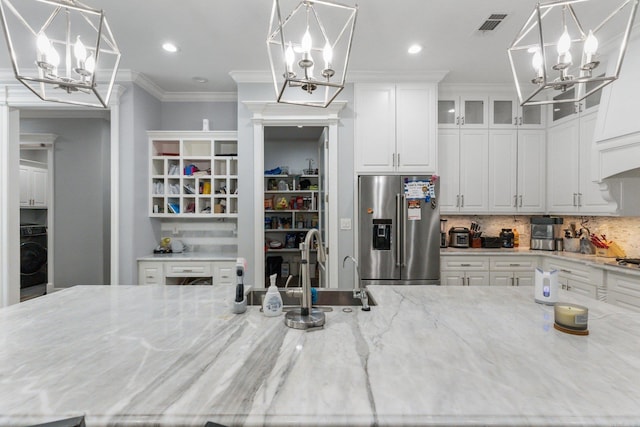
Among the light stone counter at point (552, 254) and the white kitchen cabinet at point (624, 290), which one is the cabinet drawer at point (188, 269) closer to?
the light stone counter at point (552, 254)

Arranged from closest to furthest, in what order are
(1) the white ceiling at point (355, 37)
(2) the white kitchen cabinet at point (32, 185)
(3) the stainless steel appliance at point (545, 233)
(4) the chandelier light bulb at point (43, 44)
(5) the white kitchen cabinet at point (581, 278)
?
1. (4) the chandelier light bulb at point (43, 44)
2. (1) the white ceiling at point (355, 37)
3. (5) the white kitchen cabinet at point (581, 278)
4. (3) the stainless steel appliance at point (545, 233)
5. (2) the white kitchen cabinet at point (32, 185)

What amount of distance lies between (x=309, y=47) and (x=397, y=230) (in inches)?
94.1

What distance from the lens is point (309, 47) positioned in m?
1.31

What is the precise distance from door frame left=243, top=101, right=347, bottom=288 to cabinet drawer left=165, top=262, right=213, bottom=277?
1.97ft

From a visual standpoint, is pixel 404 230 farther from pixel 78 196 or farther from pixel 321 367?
pixel 78 196

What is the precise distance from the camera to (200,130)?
4102 millimetres

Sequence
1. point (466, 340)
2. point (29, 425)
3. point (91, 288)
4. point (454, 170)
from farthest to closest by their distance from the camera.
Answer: point (454, 170)
point (91, 288)
point (466, 340)
point (29, 425)

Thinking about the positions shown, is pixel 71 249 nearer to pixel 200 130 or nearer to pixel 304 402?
pixel 200 130

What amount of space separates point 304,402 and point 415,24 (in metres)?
2.81

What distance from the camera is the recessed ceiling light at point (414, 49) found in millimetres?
2928

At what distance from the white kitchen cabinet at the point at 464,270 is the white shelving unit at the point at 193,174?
2537mm

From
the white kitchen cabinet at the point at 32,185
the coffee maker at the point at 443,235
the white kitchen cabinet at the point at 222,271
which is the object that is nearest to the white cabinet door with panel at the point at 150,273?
the white kitchen cabinet at the point at 222,271

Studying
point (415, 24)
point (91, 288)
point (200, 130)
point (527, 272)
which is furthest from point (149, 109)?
point (527, 272)

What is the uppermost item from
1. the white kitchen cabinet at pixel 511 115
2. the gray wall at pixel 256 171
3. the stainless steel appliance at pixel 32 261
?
the white kitchen cabinet at pixel 511 115
